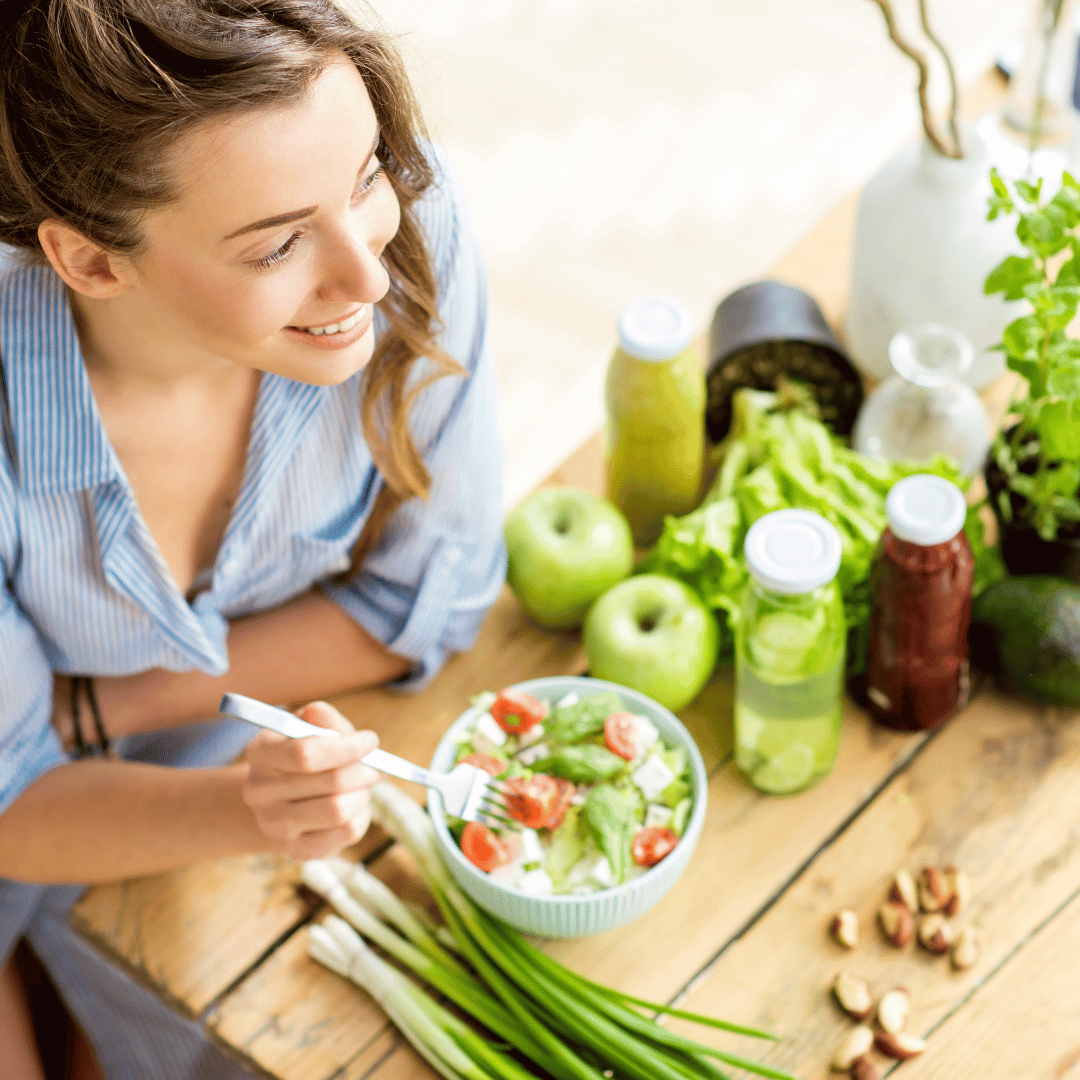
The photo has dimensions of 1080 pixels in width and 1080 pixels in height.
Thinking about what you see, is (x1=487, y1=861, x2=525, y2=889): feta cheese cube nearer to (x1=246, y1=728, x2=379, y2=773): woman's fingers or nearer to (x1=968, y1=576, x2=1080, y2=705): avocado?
(x1=246, y1=728, x2=379, y2=773): woman's fingers

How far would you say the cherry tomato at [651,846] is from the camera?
1065 mm

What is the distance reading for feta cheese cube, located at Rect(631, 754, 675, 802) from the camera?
1.10 meters

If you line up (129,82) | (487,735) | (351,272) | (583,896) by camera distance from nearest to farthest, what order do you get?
(129,82) < (351,272) < (583,896) < (487,735)

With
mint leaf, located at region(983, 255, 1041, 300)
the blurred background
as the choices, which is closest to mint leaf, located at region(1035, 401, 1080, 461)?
mint leaf, located at region(983, 255, 1041, 300)

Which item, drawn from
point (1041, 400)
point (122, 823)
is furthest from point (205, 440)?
point (1041, 400)

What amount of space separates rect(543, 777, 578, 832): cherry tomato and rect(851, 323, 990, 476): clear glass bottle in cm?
51

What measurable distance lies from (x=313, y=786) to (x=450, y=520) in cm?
36

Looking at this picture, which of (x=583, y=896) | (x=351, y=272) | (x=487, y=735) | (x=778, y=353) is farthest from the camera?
(x=778, y=353)

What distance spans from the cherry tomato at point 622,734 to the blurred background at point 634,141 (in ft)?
4.27

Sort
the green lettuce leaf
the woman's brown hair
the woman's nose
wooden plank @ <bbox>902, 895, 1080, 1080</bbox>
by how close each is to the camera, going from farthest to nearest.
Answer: the green lettuce leaf < wooden plank @ <bbox>902, 895, 1080, 1080</bbox> < the woman's nose < the woman's brown hair

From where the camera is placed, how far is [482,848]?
107 cm

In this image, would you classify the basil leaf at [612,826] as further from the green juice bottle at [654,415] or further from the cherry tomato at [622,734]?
the green juice bottle at [654,415]

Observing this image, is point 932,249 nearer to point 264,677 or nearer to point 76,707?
point 264,677

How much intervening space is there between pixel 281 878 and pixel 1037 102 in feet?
4.09
